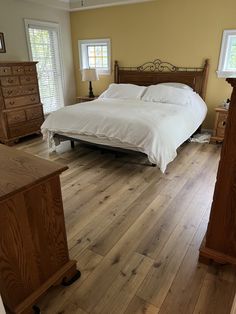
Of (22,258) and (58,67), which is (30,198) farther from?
(58,67)

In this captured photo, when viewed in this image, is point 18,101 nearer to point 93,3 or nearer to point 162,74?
point 93,3

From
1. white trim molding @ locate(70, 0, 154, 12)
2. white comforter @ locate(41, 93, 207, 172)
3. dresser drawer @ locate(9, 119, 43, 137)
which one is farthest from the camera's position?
white trim molding @ locate(70, 0, 154, 12)

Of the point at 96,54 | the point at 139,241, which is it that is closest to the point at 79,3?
the point at 96,54

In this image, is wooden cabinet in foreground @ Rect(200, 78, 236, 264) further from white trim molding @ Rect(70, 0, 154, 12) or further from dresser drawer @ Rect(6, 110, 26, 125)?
white trim molding @ Rect(70, 0, 154, 12)

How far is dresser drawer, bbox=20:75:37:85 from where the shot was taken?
4210 millimetres

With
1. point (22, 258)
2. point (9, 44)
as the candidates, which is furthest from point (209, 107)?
point (22, 258)

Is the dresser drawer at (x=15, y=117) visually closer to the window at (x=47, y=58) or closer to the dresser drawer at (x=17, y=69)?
the dresser drawer at (x=17, y=69)

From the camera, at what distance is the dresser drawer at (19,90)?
4.00 metres

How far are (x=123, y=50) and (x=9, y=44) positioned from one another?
2226 millimetres

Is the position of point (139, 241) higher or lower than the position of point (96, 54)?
lower

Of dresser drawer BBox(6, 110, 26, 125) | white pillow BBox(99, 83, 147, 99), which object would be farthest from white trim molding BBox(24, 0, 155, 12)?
dresser drawer BBox(6, 110, 26, 125)

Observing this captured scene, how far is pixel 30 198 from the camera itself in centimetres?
122

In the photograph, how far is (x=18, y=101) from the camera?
422cm

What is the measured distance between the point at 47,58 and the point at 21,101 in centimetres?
146
